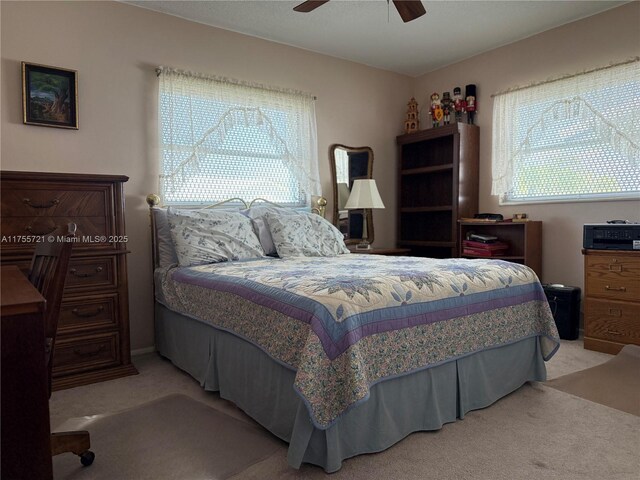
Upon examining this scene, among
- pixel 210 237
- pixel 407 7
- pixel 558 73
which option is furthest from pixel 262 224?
pixel 558 73

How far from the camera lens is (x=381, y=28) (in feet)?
12.4

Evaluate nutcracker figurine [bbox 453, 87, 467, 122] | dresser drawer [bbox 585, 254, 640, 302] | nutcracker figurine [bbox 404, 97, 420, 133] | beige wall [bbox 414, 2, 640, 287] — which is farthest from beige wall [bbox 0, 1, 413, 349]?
dresser drawer [bbox 585, 254, 640, 302]

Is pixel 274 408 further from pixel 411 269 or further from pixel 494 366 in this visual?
pixel 494 366

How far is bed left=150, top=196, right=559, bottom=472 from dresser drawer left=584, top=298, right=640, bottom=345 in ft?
3.14

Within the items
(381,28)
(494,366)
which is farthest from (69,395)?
(381,28)

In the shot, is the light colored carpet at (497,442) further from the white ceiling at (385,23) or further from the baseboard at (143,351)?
the white ceiling at (385,23)

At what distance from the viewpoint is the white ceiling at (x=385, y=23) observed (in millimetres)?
3348

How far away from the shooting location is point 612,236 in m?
3.10

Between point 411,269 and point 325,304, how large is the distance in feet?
2.52

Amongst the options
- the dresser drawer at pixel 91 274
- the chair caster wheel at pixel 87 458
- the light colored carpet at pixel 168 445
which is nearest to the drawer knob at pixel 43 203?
the dresser drawer at pixel 91 274

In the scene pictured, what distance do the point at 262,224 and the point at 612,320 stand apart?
8.64 feet

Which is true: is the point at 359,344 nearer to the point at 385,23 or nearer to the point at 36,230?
the point at 36,230

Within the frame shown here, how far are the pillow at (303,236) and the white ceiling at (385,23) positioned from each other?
1585 millimetres

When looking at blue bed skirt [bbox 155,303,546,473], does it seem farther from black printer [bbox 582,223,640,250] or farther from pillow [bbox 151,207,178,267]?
black printer [bbox 582,223,640,250]
